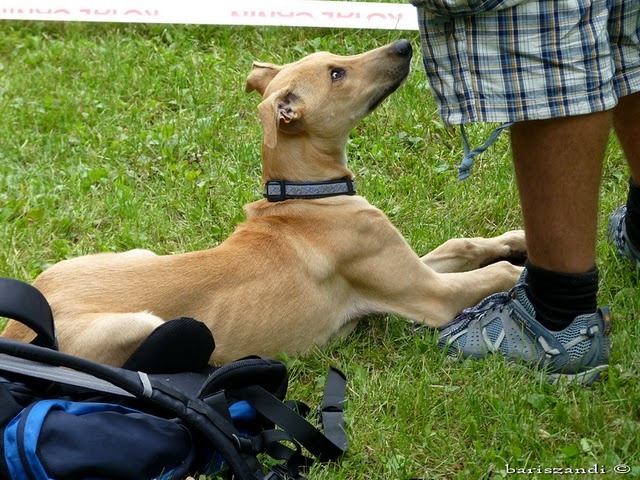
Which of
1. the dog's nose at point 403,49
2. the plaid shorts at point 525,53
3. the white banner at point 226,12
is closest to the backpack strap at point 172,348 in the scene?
the plaid shorts at point 525,53

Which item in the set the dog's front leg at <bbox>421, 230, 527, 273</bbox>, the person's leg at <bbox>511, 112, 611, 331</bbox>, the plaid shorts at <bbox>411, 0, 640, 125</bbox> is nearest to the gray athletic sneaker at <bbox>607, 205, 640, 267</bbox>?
the dog's front leg at <bbox>421, 230, 527, 273</bbox>

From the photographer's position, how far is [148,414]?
3.45 metres

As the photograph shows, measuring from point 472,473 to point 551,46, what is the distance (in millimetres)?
1593

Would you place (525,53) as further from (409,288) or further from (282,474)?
(282,474)

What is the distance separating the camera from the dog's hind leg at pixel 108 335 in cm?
397

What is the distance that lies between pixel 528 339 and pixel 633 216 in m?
0.90

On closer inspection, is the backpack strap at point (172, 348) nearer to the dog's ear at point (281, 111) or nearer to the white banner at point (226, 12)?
the dog's ear at point (281, 111)

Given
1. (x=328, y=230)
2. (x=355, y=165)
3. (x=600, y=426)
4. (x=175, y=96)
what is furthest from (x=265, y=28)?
(x=600, y=426)

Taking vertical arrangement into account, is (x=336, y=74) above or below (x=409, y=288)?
above

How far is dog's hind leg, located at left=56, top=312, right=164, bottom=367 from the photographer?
397 cm

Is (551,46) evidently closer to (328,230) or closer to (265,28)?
(328,230)

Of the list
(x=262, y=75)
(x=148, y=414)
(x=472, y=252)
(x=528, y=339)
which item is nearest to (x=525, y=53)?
(x=528, y=339)

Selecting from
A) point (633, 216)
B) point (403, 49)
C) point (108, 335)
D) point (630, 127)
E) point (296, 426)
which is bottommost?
point (296, 426)

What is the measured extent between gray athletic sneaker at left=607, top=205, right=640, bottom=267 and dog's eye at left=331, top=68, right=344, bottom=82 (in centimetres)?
157
